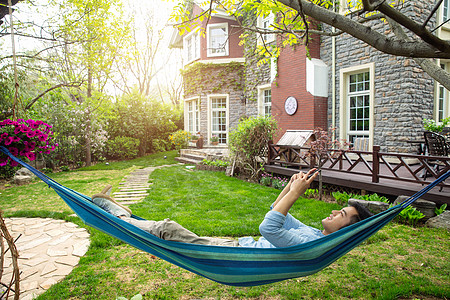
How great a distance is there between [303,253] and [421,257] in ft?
5.93

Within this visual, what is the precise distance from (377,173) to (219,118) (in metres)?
7.62

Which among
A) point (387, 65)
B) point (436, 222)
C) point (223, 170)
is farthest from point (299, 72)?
point (436, 222)

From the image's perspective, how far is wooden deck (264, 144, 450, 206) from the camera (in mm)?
3430

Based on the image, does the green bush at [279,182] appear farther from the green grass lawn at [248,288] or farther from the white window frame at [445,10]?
the white window frame at [445,10]

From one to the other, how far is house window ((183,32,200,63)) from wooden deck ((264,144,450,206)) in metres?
7.16

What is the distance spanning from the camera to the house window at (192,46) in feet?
37.2

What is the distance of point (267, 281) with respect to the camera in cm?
158

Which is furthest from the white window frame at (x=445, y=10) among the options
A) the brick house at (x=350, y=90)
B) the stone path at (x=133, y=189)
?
the stone path at (x=133, y=189)

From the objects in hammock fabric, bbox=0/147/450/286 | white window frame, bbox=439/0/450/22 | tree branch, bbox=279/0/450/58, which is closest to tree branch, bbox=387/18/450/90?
tree branch, bbox=279/0/450/58

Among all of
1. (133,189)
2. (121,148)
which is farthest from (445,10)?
(121,148)

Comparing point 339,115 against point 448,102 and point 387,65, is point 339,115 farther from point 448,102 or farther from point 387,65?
point 448,102

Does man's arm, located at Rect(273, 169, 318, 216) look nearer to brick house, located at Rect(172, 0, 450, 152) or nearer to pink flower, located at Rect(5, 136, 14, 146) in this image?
pink flower, located at Rect(5, 136, 14, 146)

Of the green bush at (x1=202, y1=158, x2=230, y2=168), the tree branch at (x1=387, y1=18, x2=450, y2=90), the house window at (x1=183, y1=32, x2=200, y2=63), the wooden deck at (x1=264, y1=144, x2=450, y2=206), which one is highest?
the house window at (x1=183, y1=32, x2=200, y2=63)

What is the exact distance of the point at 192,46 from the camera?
1168cm
